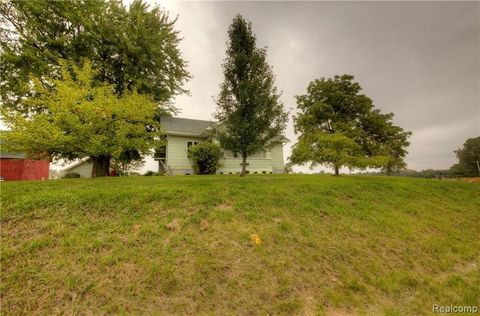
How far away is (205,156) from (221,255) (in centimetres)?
→ 1215

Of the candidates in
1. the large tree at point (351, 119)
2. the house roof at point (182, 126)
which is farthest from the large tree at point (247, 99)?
the large tree at point (351, 119)

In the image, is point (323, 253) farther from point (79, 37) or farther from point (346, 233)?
point (79, 37)

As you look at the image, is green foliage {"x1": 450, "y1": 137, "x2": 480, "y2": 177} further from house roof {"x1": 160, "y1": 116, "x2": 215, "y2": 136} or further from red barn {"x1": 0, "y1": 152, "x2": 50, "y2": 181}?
red barn {"x1": 0, "y1": 152, "x2": 50, "y2": 181}

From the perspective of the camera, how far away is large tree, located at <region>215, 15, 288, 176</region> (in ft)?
35.2

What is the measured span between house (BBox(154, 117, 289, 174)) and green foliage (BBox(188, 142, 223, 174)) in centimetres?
113

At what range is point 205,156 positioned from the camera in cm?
1622

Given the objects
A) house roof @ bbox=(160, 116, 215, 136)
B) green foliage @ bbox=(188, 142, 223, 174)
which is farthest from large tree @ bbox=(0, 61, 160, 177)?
house roof @ bbox=(160, 116, 215, 136)

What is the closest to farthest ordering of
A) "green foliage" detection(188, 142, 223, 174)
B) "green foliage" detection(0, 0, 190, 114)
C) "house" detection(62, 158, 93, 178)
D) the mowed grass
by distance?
the mowed grass → "green foliage" detection(0, 0, 190, 114) → "green foliage" detection(188, 142, 223, 174) → "house" detection(62, 158, 93, 178)

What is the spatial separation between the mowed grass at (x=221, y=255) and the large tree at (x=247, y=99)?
402 cm

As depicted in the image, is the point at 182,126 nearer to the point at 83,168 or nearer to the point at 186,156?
the point at 186,156

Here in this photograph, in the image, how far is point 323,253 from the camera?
4.93m

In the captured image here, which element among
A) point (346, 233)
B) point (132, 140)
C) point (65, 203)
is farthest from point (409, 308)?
point (132, 140)

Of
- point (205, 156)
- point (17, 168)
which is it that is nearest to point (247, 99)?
point (205, 156)

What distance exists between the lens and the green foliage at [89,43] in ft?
39.4
